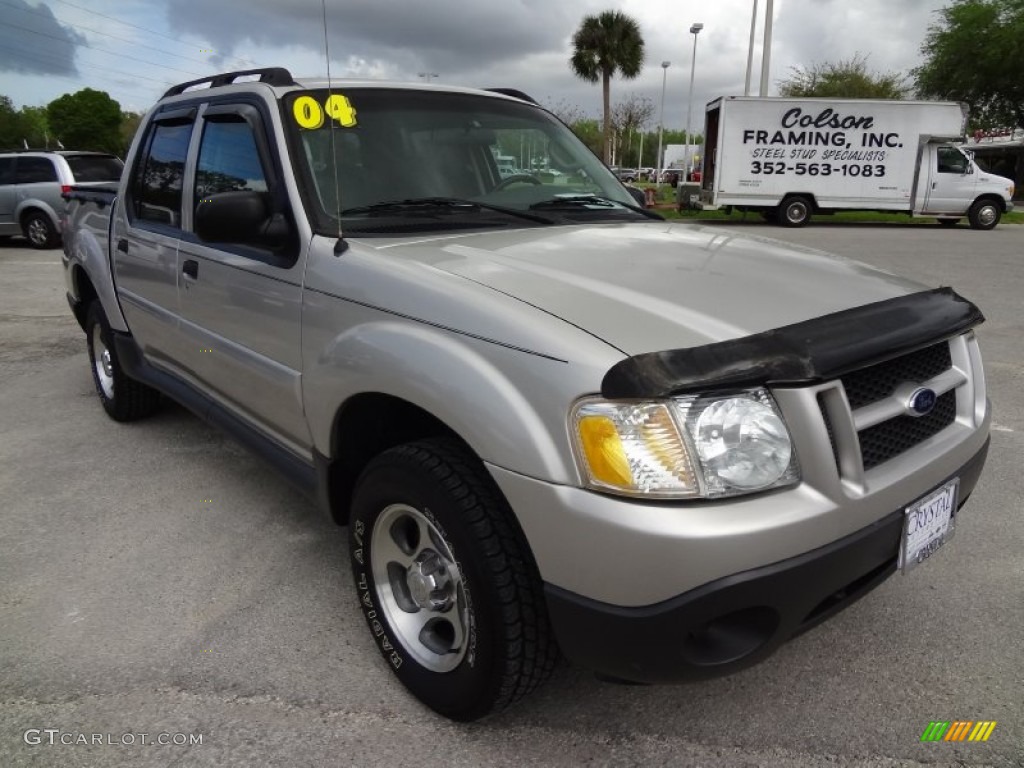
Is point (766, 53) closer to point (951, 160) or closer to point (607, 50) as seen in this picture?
point (951, 160)

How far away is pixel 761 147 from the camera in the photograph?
63.4 ft

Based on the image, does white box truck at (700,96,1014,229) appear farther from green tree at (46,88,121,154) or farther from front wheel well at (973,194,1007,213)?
green tree at (46,88,121,154)

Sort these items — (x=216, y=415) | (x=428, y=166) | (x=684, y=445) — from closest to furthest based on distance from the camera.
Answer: (x=684, y=445)
(x=428, y=166)
(x=216, y=415)

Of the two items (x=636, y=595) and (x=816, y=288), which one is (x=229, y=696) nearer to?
(x=636, y=595)

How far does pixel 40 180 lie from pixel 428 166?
44.4 feet

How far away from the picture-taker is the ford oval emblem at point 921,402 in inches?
76.0

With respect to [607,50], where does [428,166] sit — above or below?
below

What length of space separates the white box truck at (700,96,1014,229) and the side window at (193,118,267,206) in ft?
59.6

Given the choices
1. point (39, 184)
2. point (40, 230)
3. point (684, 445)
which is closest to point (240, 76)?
point (684, 445)

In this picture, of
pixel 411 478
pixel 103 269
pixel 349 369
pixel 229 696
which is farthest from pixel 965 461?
pixel 103 269

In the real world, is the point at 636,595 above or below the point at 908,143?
below

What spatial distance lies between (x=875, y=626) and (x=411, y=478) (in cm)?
174

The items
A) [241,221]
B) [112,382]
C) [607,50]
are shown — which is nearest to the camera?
[241,221]

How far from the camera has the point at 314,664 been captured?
2.46 m
